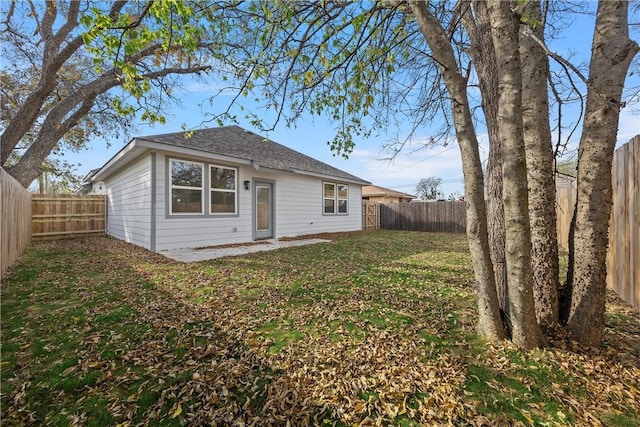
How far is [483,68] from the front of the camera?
2871 millimetres

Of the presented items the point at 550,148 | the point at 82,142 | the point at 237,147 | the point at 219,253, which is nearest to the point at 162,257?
the point at 219,253

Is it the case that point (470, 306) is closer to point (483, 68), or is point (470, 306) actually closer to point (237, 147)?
point (483, 68)

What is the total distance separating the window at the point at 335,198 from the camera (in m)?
13.3

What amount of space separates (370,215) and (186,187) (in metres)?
11.3

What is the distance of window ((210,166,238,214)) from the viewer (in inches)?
336

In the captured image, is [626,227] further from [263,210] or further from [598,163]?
[263,210]

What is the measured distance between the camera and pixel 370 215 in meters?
16.9

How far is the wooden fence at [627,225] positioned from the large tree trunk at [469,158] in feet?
7.19

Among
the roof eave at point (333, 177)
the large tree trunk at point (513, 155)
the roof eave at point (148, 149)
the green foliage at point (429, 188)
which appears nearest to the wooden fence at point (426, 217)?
the roof eave at point (333, 177)

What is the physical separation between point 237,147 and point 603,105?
963 cm

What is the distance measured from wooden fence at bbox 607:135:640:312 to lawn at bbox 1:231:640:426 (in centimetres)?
41

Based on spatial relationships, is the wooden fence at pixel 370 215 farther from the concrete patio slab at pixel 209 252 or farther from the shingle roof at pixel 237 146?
the concrete patio slab at pixel 209 252

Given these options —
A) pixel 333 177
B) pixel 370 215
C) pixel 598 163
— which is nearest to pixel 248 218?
pixel 333 177

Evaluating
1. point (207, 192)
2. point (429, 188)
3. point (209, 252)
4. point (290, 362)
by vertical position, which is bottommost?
point (290, 362)
